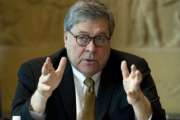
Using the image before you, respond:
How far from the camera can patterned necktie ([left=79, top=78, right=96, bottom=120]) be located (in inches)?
84.0

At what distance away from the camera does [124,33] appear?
464cm

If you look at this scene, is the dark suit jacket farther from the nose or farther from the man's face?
the nose

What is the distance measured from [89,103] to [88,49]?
267mm

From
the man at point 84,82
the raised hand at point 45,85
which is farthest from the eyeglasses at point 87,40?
the raised hand at point 45,85

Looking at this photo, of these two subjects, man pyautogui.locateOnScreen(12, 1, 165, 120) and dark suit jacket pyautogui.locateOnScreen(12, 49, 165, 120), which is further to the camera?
dark suit jacket pyautogui.locateOnScreen(12, 49, 165, 120)

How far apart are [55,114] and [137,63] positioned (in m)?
0.55

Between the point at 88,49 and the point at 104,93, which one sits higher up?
the point at 88,49

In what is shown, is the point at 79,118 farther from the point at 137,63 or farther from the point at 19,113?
the point at 137,63

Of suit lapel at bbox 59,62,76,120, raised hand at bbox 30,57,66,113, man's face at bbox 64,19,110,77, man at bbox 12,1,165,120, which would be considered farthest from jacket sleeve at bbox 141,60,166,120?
raised hand at bbox 30,57,66,113

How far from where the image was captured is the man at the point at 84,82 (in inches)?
78.9

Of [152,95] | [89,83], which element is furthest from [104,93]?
[152,95]

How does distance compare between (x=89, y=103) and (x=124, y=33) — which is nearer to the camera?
(x=89, y=103)

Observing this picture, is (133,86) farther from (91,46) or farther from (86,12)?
(86,12)

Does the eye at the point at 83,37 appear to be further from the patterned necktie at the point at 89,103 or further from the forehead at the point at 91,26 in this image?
the patterned necktie at the point at 89,103
